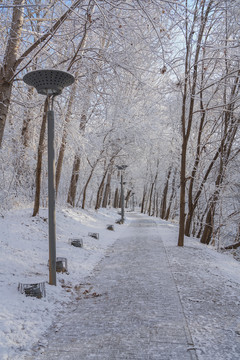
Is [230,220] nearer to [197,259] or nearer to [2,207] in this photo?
[197,259]

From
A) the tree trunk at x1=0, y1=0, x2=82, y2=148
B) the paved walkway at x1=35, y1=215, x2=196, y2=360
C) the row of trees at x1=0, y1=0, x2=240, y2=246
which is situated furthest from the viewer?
the row of trees at x1=0, y1=0, x2=240, y2=246

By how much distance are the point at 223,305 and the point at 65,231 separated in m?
6.35

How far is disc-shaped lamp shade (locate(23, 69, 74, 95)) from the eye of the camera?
4215 mm

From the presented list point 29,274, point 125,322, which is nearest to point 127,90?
point 29,274

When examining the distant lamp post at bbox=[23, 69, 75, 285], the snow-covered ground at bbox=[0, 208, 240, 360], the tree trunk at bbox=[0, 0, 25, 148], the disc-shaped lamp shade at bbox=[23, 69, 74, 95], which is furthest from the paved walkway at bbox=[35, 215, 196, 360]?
the tree trunk at bbox=[0, 0, 25, 148]

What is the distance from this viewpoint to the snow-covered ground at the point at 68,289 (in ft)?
10.2

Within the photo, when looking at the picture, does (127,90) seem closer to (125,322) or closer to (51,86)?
(51,86)

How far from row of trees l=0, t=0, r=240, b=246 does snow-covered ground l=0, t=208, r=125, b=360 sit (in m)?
1.39

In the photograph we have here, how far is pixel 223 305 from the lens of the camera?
14.4 feet

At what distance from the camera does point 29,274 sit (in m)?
4.95

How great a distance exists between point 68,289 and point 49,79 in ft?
11.4

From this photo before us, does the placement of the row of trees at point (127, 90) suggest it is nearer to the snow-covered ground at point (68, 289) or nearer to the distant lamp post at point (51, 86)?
the distant lamp post at point (51, 86)

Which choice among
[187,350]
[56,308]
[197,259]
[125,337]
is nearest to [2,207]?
[56,308]

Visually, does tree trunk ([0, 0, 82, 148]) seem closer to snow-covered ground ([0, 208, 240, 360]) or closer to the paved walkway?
snow-covered ground ([0, 208, 240, 360])
